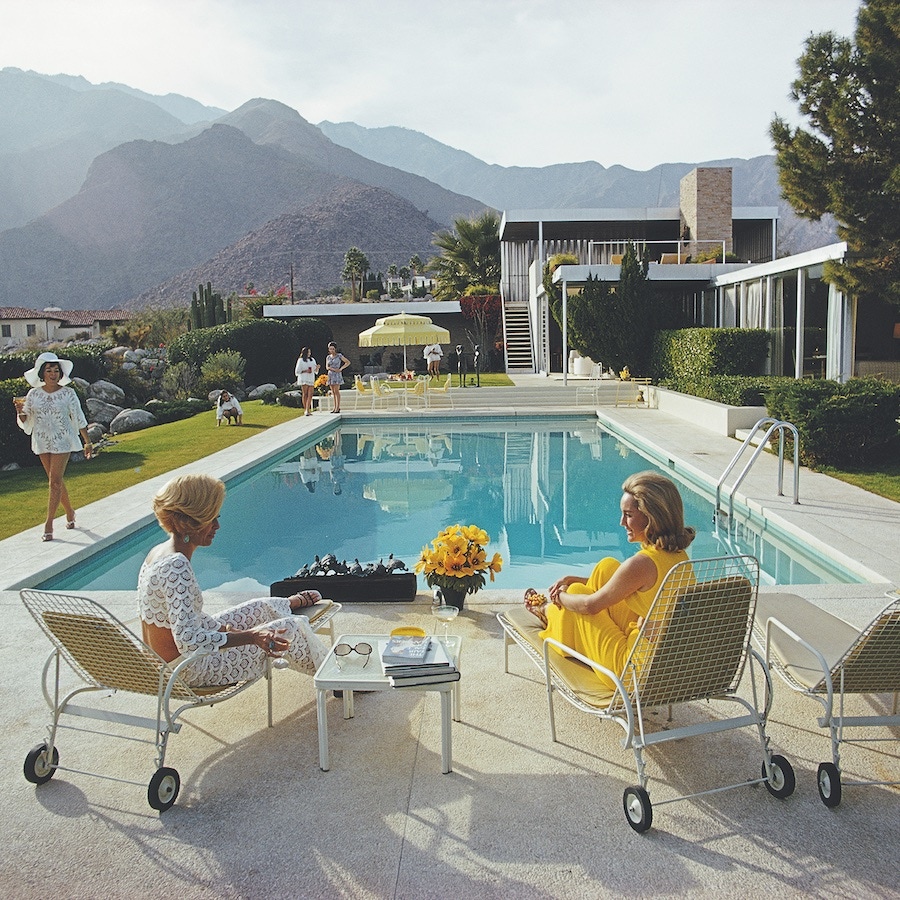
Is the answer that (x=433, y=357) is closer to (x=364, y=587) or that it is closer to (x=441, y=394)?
(x=441, y=394)

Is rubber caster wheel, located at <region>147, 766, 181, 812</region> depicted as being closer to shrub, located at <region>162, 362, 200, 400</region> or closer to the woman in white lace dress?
the woman in white lace dress

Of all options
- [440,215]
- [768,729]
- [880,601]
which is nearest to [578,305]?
[880,601]

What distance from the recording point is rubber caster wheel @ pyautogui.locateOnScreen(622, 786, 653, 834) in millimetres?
2748

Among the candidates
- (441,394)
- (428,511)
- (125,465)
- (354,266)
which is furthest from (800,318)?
(354,266)

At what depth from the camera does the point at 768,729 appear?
11.6 ft

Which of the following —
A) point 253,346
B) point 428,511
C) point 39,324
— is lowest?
point 428,511

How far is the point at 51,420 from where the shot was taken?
7.26 m

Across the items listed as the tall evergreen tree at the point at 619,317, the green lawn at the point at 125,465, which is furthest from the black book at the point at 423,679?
the tall evergreen tree at the point at 619,317

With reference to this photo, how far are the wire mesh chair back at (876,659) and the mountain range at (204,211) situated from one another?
244 feet

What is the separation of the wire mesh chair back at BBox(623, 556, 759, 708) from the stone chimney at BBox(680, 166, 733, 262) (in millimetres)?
26228

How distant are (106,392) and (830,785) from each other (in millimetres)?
20997

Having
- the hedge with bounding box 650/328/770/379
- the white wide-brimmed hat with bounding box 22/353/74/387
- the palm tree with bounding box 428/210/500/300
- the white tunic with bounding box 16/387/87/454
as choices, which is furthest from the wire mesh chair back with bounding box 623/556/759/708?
the palm tree with bounding box 428/210/500/300

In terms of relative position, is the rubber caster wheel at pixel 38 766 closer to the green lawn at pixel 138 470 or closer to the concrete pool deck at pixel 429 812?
the concrete pool deck at pixel 429 812

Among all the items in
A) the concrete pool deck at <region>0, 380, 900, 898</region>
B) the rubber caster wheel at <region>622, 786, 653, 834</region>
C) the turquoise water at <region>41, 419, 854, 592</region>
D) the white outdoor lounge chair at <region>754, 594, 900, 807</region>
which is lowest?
the turquoise water at <region>41, 419, 854, 592</region>
